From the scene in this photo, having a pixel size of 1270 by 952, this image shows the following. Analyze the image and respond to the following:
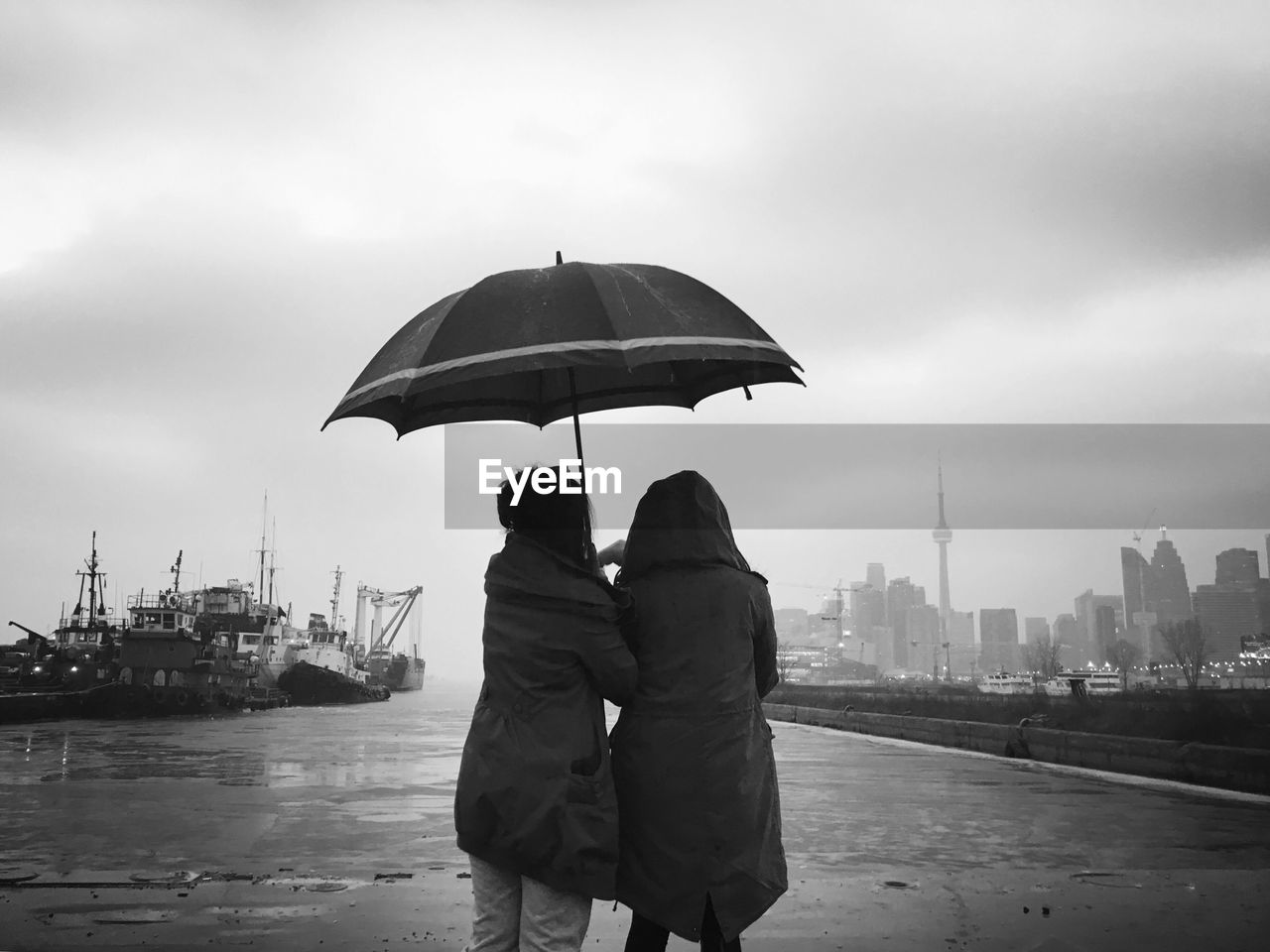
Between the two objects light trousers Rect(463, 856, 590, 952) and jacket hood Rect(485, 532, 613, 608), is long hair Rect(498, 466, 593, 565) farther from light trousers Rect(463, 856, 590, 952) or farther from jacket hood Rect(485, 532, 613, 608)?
light trousers Rect(463, 856, 590, 952)

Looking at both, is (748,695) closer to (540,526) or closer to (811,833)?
(540,526)

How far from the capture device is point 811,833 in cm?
871

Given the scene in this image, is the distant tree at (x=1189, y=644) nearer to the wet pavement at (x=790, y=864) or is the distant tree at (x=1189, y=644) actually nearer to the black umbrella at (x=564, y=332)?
the wet pavement at (x=790, y=864)

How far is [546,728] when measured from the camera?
2.63 m

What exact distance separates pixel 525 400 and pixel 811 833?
5940 millimetres

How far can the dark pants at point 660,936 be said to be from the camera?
9.12ft

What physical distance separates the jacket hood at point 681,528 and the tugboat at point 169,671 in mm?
44362

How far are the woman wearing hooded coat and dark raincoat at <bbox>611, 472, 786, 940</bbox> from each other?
160mm

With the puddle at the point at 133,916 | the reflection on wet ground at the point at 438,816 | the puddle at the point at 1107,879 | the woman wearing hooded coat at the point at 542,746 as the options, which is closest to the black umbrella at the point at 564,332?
the woman wearing hooded coat at the point at 542,746

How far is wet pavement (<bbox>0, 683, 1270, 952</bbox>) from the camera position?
5.04 meters

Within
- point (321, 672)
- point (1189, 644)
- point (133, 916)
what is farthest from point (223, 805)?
point (1189, 644)

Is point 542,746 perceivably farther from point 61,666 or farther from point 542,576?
point 61,666

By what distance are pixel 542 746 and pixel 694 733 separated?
456 millimetres

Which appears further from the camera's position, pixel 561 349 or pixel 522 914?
pixel 561 349
